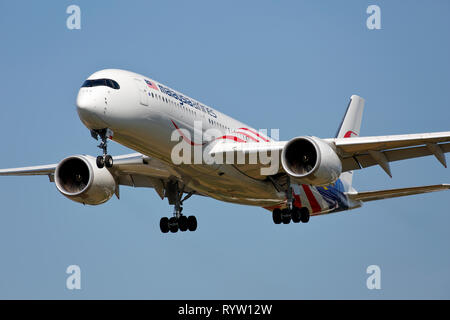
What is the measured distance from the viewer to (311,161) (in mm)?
28891

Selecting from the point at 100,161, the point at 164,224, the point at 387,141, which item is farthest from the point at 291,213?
the point at 100,161

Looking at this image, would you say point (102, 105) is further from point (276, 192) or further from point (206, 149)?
point (276, 192)

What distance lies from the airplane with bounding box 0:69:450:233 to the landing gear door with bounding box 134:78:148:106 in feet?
0.13

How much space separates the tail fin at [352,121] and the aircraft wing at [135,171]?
10579 mm

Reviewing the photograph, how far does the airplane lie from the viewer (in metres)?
26.2

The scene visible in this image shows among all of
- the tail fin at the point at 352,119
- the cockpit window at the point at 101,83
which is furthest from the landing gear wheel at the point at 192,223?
the tail fin at the point at 352,119

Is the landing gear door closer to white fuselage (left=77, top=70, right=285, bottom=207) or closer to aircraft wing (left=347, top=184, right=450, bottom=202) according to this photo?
white fuselage (left=77, top=70, right=285, bottom=207)

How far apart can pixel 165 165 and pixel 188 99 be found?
2753mm

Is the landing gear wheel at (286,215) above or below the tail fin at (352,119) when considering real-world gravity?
below

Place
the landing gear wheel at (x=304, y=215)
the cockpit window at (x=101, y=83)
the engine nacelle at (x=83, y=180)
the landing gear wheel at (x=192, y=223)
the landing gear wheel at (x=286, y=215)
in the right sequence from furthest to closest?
the landing gear wheel at (x=192, y=223)
the landing gear wheel at (x=304, y=215)
the landing gear wheel at (x=286, y=215)
the engine nacelle at (x=83, y=180)
the cockpit window at (x=101, y=83)

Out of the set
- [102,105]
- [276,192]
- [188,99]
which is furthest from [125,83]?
[276,192]

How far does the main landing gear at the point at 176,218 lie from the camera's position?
110 feet

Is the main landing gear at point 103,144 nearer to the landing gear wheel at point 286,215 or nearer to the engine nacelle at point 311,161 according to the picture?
the engine nacelle at point 311,161

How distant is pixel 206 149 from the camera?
1146 inches
